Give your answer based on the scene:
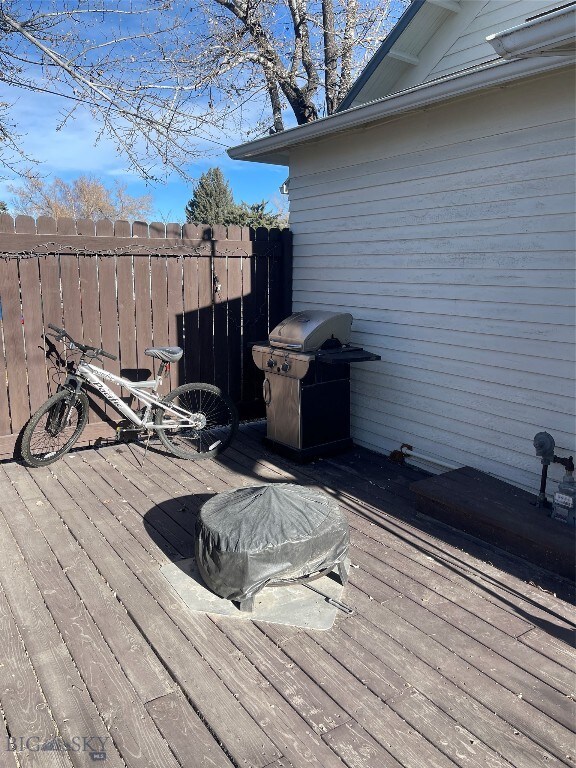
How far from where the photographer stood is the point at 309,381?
438 centimetres

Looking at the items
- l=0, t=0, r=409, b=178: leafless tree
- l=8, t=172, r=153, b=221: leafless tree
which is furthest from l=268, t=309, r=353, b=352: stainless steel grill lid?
l=8, t=172, r=153, b=221: leafless tree

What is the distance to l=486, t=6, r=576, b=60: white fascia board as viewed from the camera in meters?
2.26

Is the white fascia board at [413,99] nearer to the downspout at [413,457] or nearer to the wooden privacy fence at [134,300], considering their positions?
the wooden privacy fence at [134,300]

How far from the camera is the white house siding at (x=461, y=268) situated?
3.27 meters

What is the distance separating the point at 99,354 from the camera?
14.1ft

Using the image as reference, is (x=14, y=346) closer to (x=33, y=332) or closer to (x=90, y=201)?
(x=33, y=332)

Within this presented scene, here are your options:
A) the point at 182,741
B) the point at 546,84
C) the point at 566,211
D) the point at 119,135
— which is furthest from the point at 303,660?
the point at 119,135

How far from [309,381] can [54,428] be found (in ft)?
6.69

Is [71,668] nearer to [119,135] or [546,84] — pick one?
[546,84]

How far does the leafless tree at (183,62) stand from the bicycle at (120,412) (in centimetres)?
438

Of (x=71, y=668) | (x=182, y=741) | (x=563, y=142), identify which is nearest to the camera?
(x=182, y=741)

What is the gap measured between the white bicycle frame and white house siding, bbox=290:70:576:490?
1527 mm

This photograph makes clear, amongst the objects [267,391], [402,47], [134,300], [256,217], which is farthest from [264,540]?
[256,217]

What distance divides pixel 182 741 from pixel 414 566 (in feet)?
5.01
